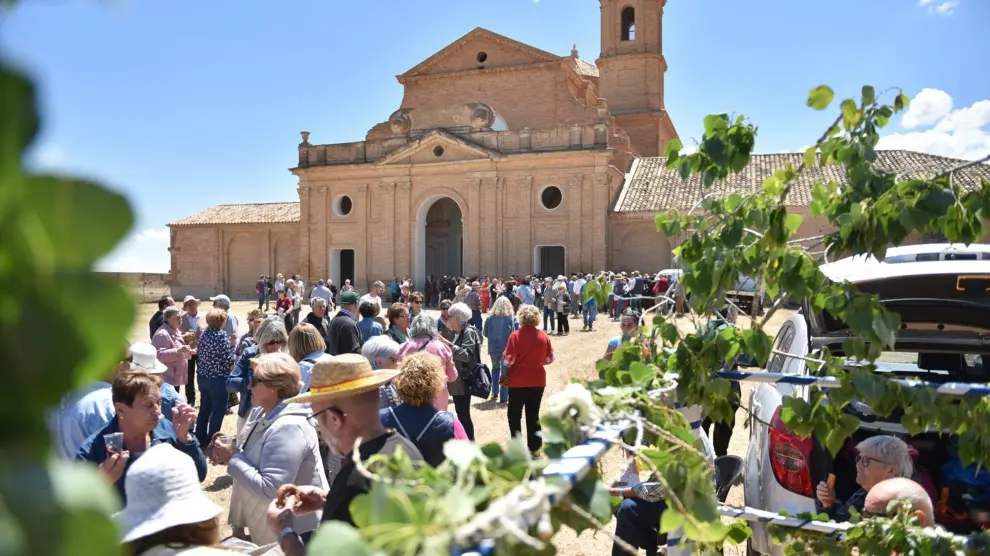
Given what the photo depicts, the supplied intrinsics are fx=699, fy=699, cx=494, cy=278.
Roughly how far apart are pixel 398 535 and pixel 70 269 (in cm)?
71

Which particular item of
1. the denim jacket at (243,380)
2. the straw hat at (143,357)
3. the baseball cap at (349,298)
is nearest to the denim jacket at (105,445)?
the straw hat at (143,357)

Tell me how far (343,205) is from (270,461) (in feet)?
103

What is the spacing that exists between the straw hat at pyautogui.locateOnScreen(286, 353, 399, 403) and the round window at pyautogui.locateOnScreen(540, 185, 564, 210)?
90.8ft

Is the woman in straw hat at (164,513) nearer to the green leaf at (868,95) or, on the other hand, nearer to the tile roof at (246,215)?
the green leaf at (868,95)

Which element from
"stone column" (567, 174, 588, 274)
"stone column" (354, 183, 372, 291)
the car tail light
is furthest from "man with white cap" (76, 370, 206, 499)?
"stone column" (354, 183, 372, 291)

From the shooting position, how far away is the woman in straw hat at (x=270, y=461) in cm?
365

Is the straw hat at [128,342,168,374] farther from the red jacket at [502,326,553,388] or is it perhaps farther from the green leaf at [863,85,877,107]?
the green leaf at [863,85,877,107]

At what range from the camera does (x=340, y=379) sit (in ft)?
10.4

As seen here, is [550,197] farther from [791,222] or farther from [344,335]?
[791,222]

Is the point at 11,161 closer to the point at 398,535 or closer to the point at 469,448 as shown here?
the point at 398,535

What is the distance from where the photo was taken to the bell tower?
1444 inches

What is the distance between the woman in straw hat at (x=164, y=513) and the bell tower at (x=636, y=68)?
119ft

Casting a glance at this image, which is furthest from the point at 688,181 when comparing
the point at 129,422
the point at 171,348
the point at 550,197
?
the point at 129,422

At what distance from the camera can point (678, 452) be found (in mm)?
2148
